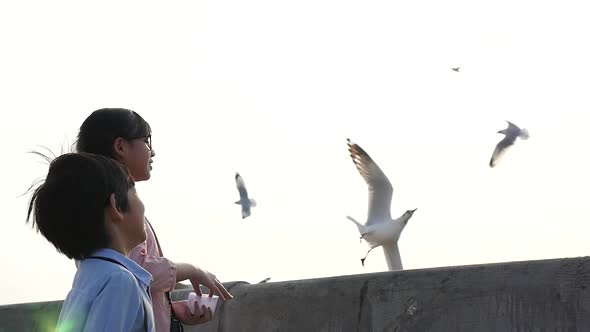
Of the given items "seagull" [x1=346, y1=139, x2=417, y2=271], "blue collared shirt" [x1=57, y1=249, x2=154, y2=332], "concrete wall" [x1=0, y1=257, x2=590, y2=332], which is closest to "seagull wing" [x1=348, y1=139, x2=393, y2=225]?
"seagull" [x1=346, y1=139, x2=417, y2=271]

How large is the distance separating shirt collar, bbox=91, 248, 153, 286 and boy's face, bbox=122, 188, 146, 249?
0.08 metres

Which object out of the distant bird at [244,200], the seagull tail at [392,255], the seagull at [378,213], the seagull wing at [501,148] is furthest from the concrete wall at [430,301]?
the distant bird at [244,200]

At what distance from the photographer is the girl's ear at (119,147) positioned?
408 cm

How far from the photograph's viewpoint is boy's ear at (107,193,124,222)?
9.84ft

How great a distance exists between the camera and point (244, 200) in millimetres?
16078

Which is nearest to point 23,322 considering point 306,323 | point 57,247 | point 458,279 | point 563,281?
point 306,323

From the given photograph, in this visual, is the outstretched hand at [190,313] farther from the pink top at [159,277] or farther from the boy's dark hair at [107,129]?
the boy's dark hair at [107,129]

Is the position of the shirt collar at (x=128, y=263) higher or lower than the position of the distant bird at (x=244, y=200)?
higher

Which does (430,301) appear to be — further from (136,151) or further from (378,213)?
(378,213)

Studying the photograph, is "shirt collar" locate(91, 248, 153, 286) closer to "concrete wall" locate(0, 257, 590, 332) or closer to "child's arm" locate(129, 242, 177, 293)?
"child's arm" locate(129, 242, 177, 293)

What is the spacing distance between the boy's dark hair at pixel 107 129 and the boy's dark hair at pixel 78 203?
3.42 feet

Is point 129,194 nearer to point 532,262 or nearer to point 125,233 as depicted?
point 125,233

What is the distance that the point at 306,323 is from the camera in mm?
5715

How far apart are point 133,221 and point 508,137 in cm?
1265
